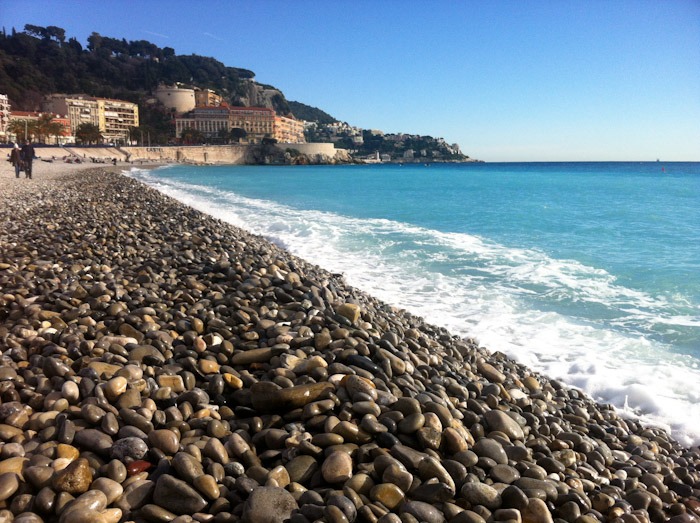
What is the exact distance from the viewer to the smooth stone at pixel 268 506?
194 centimetres

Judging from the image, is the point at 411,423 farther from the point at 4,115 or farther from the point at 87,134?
the point at 4,115

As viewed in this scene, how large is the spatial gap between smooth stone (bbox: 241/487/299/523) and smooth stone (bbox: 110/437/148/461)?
2.06 ft

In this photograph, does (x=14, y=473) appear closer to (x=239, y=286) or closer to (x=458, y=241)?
(x=239, y=286)

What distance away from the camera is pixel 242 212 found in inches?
720

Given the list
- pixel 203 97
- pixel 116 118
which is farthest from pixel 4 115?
pixel 203 97

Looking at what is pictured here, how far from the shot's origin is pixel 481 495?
218 cm

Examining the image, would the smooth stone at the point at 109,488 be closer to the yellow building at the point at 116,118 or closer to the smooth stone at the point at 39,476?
the smooth stone at the point at 39,476

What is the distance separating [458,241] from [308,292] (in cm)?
889

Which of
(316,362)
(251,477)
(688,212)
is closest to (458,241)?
(316,362)

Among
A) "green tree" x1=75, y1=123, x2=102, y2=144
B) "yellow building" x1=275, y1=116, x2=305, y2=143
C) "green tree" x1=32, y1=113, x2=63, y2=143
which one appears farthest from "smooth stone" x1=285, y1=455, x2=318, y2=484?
"yellow building" x1=275, y1=116, x2=305, y2=143

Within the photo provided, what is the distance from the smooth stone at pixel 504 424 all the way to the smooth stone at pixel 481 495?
0.60m

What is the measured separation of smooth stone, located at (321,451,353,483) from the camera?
220cm

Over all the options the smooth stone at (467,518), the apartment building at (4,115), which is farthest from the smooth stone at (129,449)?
the apartment building at (4,115)

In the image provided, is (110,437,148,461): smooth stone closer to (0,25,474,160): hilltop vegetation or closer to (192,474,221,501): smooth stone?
(192,474,221,501): smooth stone
